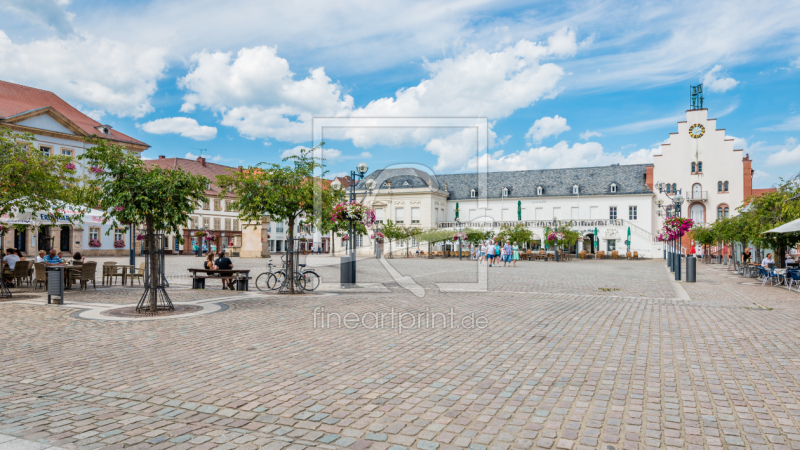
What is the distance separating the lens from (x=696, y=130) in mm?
64250

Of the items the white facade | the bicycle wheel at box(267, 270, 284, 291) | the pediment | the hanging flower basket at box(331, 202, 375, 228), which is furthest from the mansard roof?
the hanging flower basket at box(331, 202, 375, 228)

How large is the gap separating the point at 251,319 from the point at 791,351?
28.8ft

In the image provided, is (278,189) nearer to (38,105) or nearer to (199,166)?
(38,105)

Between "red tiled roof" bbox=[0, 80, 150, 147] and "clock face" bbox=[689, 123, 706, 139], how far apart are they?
61335 millimetres

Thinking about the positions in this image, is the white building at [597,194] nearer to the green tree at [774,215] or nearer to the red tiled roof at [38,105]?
the red tiled roof at [38,105]

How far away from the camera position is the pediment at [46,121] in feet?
144

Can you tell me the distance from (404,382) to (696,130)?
228 feet

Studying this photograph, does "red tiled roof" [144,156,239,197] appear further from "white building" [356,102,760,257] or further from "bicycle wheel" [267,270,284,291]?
"bicycle wheel" [267,270,284,291]

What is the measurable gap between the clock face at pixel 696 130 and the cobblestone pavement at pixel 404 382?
6128cm

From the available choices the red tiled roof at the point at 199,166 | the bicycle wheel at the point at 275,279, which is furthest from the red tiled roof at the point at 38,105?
the bicycle wheel at the point at 275,279

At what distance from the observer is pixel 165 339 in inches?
327

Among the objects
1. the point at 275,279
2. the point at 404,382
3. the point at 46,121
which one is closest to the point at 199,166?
the point at 46,121

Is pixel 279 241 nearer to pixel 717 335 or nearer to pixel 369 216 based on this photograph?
pixel 369 216

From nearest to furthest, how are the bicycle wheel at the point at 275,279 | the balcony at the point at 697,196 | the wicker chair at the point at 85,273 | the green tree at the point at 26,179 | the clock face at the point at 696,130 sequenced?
the green tree at the point at 26,179 < the wicker chair at the point at 85,273 < the bicycle wheel at the point at 275,279 < the balcony at the point at 697,196 < the clock face at the point at 696,130
